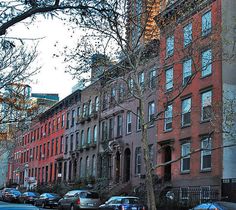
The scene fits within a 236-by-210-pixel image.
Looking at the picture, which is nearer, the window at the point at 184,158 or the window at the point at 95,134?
the window at the point at 184,158

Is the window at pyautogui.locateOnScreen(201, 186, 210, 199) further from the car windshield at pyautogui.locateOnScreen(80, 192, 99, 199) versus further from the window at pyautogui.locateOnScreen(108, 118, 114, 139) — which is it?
the window at pyautogui.locateOnScreen(108, 118, 114, 139)

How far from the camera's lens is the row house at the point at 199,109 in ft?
94.7

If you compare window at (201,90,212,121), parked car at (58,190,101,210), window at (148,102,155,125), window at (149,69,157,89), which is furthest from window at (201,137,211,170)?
window at (148,102,155,125)

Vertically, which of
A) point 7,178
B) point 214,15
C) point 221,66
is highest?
point 214,15

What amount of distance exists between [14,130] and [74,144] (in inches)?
1082

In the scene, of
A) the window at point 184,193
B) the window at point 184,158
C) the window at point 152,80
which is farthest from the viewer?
the window at point 184,158

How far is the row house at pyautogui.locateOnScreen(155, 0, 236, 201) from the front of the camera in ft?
94.7

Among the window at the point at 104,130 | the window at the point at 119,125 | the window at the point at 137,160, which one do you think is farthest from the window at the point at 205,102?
the window at the point at 104,130

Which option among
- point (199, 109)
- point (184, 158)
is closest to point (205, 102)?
point (199, 109)

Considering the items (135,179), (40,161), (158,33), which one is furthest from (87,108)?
(158,33)

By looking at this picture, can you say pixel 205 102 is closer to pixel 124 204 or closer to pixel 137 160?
pixel 124 204

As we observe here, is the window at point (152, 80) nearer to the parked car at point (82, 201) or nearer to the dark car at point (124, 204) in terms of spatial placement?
the dark car at point (124, 204)

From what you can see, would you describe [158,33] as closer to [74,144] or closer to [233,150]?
[233,150]

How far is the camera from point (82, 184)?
51.4 meters
